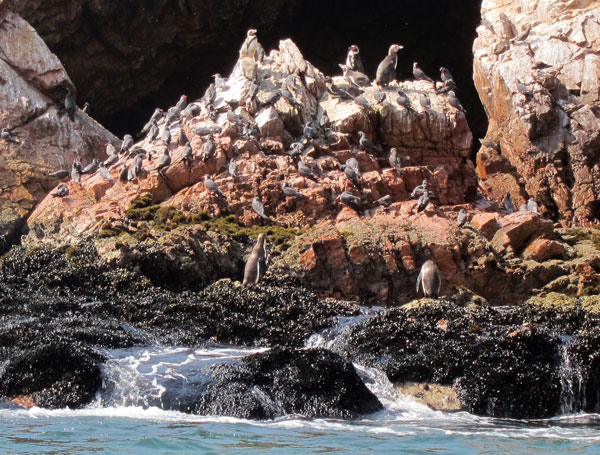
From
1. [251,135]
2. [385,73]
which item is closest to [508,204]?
[385,73]

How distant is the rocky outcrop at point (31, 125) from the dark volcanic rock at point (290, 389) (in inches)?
425

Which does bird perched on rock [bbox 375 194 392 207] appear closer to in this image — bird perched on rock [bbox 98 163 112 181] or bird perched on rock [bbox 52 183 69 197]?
bird perched on rock [bbox 98 163 112 181]

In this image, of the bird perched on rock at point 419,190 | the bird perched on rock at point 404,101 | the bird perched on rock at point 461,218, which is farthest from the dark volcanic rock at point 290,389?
the bird perched on rock at point 404,101

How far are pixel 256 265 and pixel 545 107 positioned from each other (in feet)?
44.1

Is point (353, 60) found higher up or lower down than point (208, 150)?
higher up

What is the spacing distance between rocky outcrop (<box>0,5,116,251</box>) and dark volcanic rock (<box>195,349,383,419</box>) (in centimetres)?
1079

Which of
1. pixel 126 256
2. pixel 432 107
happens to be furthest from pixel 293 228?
pixel 432 107

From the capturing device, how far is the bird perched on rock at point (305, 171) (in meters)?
20.3

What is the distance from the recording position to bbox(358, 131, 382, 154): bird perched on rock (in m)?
22.3

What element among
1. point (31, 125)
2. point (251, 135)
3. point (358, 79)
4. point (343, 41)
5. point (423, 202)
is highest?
point (343, 41)

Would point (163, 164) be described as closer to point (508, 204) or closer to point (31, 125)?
point (31, 125)

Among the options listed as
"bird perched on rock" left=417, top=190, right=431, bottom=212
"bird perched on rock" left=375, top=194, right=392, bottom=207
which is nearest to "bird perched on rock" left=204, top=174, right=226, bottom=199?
"bird perched on rock" left=375, top=194, right=392, bottom=207

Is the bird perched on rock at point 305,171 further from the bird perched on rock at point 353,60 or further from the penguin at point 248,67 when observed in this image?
the bird perched on rock at point 353,60

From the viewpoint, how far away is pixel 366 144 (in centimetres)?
2234
